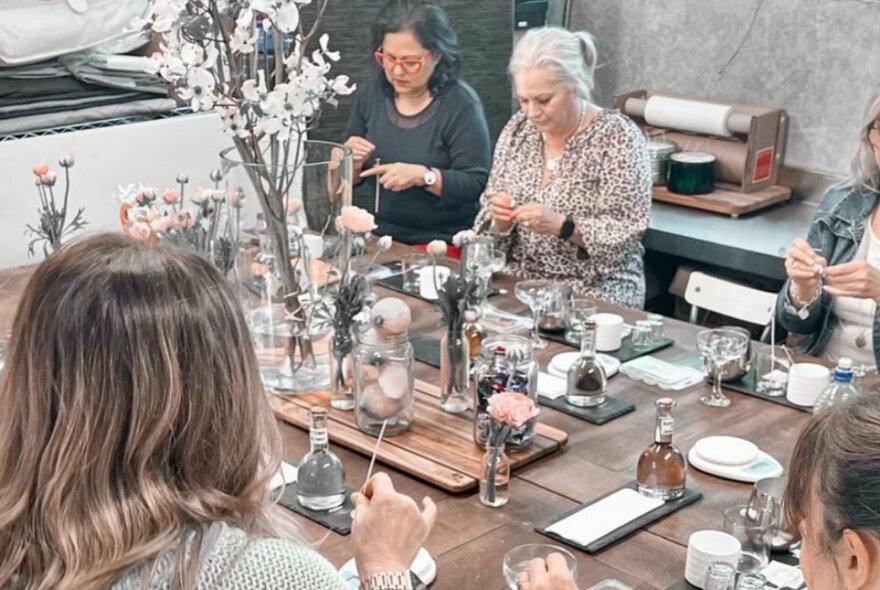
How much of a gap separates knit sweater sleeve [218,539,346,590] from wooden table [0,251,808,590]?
1.41ft

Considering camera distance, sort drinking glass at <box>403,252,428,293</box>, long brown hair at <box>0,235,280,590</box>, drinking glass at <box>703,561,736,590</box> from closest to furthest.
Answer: long brown hair at <box>0,235,280,590</box> → drinking glass at <box>703,561,736,590</box> → drinking glass at <box>403,252,428,293</box>

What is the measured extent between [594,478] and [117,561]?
1.00 m

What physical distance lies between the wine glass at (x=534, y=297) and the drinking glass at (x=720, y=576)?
97cm

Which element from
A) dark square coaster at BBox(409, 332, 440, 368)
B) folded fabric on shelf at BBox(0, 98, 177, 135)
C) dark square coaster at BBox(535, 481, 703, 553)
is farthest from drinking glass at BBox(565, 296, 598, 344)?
folded fabric on shelf at BBox(0, 98, 177, 135)

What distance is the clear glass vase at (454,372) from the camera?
2.20 metres

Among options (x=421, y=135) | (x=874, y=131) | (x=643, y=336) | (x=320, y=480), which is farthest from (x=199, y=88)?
(x=421, y=135)

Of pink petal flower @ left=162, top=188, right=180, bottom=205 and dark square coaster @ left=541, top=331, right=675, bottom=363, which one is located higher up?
pink petal flower @ left=162, top=188, right=180, bottom=205

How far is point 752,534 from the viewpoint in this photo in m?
1.73

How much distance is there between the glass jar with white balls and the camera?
2104 mm

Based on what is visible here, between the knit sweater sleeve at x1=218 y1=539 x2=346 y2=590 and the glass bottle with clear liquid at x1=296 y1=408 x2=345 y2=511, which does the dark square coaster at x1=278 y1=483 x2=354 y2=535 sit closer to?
the glass bottle with clear liquid at x1=296 y1=408 x2=345 y2=511

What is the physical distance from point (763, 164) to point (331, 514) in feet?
8.75

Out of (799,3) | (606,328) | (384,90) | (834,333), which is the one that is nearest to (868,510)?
(606,328)

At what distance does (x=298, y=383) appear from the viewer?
2.33 metres

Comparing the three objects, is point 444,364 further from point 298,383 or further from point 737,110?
point 737,110
